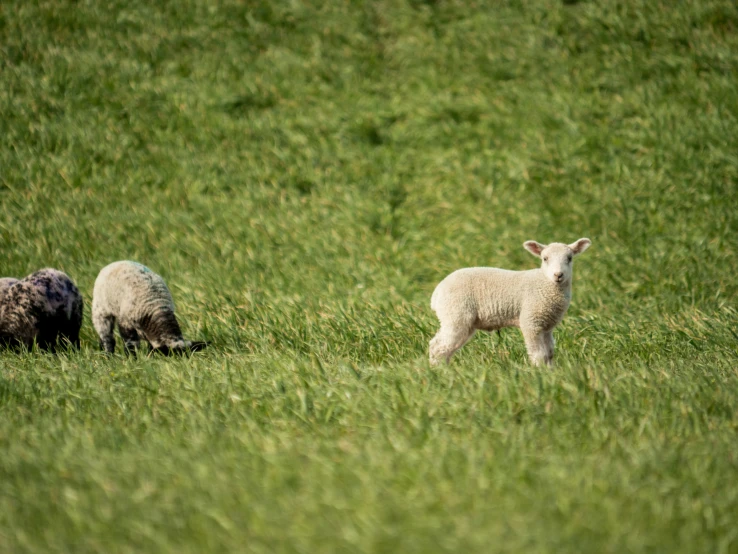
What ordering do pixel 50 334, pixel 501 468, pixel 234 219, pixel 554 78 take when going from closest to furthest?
pixel 501 468 → pixel 50 334 → pixel 234 219 → pixel 554 78

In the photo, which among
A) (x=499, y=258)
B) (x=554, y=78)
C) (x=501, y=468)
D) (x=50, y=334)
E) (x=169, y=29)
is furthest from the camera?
(x=169, y=29)

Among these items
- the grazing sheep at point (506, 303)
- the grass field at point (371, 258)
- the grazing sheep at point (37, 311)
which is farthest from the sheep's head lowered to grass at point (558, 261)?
the grazing sheep at point (37, 311)

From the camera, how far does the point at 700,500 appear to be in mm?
3305

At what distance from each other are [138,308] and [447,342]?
2.68 meters

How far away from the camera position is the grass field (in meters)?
3.30

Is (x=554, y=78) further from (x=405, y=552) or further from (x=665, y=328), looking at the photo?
(x=405, y=552)

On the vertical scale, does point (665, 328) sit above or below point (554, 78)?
below

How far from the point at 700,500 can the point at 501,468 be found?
2.90 feet

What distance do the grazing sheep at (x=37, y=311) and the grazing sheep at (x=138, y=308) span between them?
12.6 inches

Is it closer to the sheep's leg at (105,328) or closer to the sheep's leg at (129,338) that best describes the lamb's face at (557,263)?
the sheep's leg at (129,338)

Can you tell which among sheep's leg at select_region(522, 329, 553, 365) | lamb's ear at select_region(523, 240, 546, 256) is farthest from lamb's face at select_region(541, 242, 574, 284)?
sheep's leg at select_region(522, 329, 553, 365)

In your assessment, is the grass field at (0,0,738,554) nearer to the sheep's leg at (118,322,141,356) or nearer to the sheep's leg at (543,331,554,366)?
the sheep's leg at (543,331,554,366)

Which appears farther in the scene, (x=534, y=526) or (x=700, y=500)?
(x=700, y=500)

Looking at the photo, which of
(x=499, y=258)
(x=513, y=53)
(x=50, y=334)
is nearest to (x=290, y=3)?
(x=513, y=53)
